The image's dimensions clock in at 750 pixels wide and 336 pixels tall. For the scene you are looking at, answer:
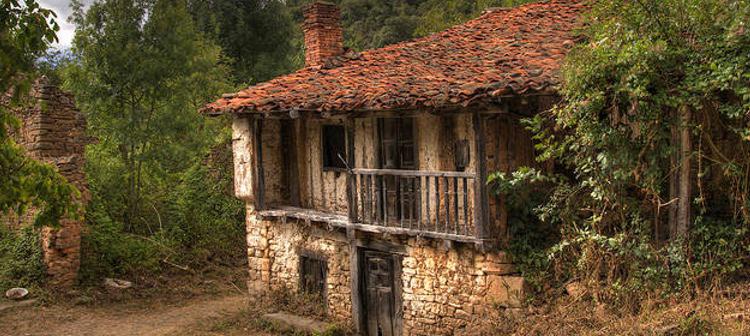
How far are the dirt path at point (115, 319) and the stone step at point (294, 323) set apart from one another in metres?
1.44

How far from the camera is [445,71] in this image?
9266 millimetres

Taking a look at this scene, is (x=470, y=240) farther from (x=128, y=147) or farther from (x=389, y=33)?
(x=389, y=33)

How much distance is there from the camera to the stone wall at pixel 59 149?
41.4 feet

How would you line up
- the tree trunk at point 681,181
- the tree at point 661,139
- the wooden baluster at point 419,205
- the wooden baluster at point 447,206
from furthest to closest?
1. the wooden baluster at point 419,205
2. the wooden baluster at point 447,206
3. the tree trunk at point 681,181
4. the tree at point 661,139

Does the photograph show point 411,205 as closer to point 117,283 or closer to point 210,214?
point 117,283

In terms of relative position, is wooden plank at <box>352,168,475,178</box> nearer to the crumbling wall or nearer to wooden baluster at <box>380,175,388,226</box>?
wooden baluster at <box>380,175,388,226</box>

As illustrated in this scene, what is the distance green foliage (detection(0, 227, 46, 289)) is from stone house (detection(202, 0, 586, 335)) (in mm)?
4062

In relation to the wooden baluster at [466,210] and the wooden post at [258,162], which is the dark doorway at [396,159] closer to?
the wooden baluster at [466,210]

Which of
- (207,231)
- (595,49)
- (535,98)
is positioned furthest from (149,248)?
(595,49)

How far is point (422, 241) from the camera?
9.15 m

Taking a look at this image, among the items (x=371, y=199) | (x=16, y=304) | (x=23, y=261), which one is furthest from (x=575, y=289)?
(x=23, y=261)

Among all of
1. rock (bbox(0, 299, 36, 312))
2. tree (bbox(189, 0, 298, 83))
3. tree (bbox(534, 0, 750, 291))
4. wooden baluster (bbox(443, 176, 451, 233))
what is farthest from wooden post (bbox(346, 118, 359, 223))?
tree (bbox(189, 0, 298, 83))

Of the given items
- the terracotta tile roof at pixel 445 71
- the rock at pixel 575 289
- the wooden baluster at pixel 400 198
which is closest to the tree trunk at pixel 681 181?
the rock at pixel 575 289

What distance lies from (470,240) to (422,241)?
1.03m
